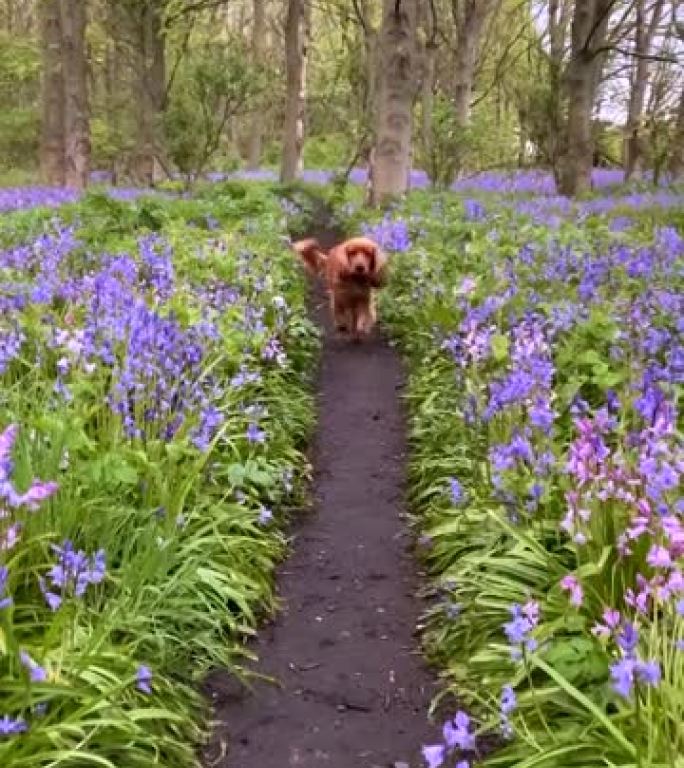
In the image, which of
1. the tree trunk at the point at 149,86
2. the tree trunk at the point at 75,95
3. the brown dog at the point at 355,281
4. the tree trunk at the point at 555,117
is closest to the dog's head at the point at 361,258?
the brown dog at the point at 355,281

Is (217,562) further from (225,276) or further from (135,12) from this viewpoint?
(135,12)

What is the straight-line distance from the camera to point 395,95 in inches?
544

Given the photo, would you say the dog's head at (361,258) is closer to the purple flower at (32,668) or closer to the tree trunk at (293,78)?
the purple flower at (32,668)

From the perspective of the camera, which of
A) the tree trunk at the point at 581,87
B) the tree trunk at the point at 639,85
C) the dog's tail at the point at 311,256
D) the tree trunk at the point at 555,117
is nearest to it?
the dog's tail at the point at 311,256

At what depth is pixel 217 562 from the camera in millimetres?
3943

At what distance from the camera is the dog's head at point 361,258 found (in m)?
8.09

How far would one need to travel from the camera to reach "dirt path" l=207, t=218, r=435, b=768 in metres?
3.10

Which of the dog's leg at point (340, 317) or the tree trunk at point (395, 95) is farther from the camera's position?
the tree trunk at point (395, 95)

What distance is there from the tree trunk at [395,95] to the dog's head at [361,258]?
6.27 meters

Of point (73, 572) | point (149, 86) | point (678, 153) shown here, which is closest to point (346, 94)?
point (149, 86)

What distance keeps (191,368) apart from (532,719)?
7.31ft

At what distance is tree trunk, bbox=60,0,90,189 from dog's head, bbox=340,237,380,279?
386 inches

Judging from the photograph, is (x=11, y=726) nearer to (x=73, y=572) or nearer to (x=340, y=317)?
(x=73, y=572)

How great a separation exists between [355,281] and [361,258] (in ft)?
0.66
